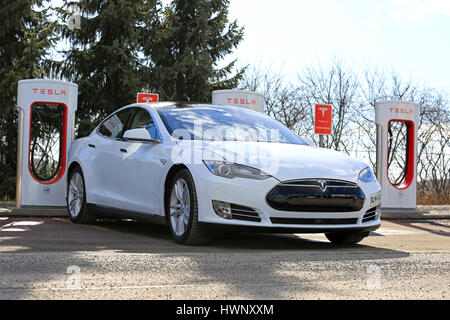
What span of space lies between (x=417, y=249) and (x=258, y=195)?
6.34 ft

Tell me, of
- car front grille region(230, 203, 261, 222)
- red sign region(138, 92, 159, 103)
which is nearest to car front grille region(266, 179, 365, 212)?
car front grille region(230, 203, 261, 222)

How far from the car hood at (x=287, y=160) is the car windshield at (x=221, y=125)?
1.37 feet

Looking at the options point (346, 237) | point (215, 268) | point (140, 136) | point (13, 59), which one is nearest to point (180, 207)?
point (140, 136)

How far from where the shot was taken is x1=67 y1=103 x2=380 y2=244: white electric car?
6.25 metres

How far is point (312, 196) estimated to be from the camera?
20.6 ft

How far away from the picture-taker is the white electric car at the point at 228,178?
20.5 ft

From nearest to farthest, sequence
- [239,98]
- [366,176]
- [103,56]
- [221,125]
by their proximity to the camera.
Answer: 1. [366,176]
2. [221,125]
3. [239,98]
4. [103,56]

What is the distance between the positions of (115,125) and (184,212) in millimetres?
2423

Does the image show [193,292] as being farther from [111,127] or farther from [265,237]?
[111,127]

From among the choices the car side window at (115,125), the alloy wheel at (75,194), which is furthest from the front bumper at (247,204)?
the alloy wheel at (75,194)

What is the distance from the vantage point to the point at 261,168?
247 inches

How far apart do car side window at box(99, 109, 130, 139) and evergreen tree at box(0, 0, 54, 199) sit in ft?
33.1

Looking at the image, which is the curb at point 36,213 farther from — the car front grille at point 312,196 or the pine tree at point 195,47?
the pine tree at point 195,47

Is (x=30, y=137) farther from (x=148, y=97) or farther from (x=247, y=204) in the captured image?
(x=247, y=204)
